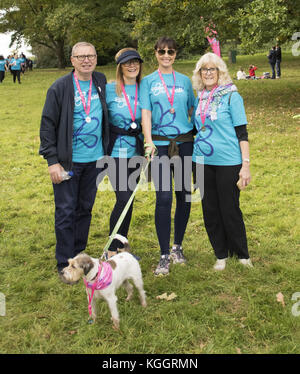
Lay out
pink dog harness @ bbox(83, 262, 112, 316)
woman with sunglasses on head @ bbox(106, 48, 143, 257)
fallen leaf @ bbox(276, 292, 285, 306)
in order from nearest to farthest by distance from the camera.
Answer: pink dog harness @ bbox(83, 262, 112, 316)
fallen leaf @ bbox(276, 292, 285, 306)
woman with sunglasses on head @ bbox(106, 48, 143, 257)

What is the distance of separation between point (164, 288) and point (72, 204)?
128 cm

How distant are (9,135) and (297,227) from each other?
8.99 meters

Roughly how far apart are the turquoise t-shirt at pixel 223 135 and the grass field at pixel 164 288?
1236mm

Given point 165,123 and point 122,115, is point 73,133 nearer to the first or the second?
point 122,115

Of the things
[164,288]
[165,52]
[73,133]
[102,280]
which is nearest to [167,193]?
[164,288]

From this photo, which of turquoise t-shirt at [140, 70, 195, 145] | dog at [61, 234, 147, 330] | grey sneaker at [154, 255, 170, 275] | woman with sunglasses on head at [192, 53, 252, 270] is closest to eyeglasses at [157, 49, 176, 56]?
turquoise t-shirt at [140, 70, 195, 145]

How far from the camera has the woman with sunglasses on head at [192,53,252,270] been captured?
4020mm

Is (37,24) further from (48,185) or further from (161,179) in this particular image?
(161,179)

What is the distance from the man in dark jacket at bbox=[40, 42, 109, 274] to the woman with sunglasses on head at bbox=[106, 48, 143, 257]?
107 millimetres

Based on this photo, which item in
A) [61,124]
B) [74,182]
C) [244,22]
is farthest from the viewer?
[244,22]

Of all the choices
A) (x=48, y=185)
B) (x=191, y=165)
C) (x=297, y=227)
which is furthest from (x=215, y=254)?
(x=48, y=185)

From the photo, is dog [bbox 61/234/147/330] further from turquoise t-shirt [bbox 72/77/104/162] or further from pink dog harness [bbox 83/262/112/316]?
turquoise t-shirt [bbox 72/77/104/162]

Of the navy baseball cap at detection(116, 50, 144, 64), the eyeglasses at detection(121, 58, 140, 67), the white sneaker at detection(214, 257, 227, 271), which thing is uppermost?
the navy baseball cap at detection(116, 50, 144, 64)

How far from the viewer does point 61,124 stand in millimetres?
4020
